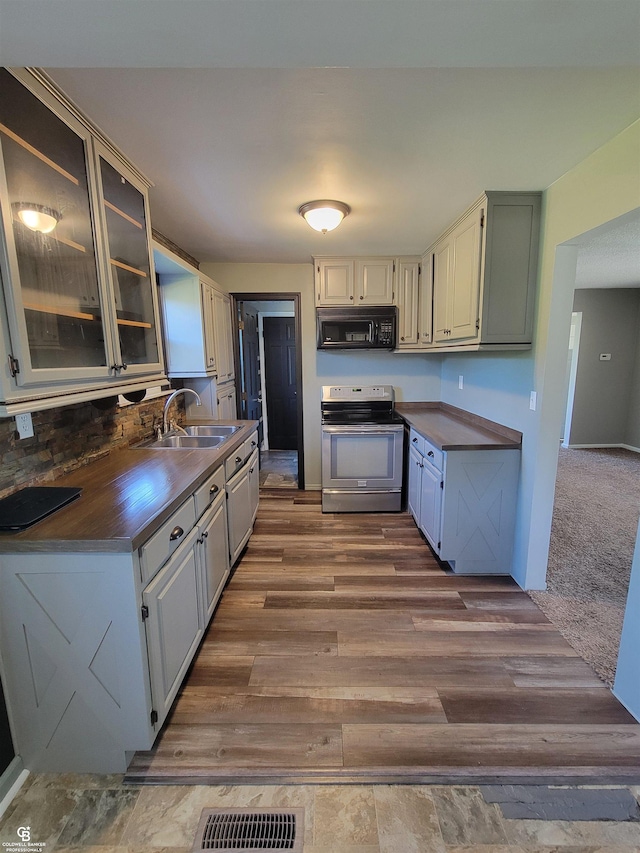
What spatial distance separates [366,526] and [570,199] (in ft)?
8.75

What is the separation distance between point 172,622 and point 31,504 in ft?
2.34

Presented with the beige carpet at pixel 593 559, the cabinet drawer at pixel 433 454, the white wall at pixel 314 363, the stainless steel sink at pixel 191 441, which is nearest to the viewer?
the beige carpet at pixel 593 559

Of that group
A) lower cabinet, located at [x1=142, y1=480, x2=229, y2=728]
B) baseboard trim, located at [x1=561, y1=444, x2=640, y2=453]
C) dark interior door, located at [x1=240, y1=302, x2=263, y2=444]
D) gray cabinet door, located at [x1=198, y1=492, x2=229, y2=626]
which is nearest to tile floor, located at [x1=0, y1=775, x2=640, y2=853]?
lower cabinet, located at [x1=142, y1=480, x2=229, y2=728]

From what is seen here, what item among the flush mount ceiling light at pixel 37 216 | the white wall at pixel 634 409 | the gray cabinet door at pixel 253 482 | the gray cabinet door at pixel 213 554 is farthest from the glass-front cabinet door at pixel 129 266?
the white wall at pixel 634 409

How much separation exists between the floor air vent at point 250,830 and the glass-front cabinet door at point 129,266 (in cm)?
174

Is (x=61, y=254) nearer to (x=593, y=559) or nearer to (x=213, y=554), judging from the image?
(x=213, y=554)

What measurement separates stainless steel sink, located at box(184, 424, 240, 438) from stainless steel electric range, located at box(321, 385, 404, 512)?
93cm

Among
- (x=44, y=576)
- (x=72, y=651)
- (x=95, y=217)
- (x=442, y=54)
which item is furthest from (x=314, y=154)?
(x=72, y=651)

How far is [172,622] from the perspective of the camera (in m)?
1.46

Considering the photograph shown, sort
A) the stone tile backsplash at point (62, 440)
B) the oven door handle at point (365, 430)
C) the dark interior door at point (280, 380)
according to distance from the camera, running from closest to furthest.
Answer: the stone tile backsplash at point (62, 440) → the oven door handle at point (365, 430) → the dark interior door at point (280, 380)

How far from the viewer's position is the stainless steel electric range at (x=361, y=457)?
11.1 ft

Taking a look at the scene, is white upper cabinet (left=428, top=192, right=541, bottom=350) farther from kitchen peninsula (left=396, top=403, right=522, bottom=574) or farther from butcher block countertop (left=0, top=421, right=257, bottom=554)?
butcher block countertop (left=0, top=421, right=257, bottom=554)

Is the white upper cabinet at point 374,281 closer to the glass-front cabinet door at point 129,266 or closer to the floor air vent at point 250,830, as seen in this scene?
the glass-front cabinet door at point 129,266

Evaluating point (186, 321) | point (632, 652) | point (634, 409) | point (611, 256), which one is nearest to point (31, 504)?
point (186, 321)
